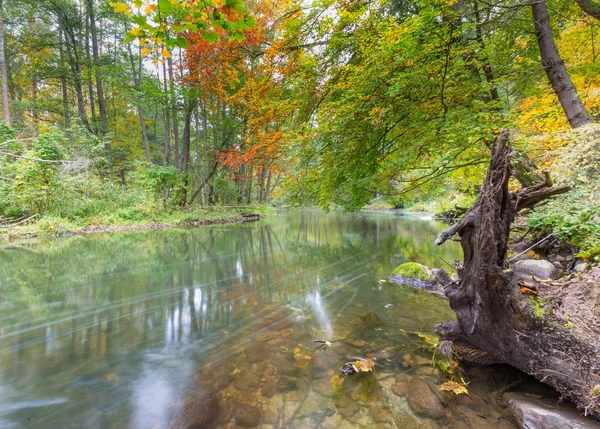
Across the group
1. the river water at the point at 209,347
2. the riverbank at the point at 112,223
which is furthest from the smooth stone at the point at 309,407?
the riverbank at the point at 112,223

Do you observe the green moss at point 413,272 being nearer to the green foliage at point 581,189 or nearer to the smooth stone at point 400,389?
the green foliage at point 581,189

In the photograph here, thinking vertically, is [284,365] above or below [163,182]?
below

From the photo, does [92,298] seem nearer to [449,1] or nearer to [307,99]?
[307,99]

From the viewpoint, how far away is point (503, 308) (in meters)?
2.38

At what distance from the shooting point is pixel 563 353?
2.04 m

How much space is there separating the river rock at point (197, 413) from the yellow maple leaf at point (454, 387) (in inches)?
77.7

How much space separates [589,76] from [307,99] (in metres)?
6.28

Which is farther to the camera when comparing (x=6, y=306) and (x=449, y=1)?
(x=6, y=306)

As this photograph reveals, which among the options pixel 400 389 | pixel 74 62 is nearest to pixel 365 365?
pixel 400 389

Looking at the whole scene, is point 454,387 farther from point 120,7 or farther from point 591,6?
point 591,6

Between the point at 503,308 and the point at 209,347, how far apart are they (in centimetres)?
306

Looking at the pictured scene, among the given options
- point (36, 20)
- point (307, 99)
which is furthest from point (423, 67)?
point (36, 20)

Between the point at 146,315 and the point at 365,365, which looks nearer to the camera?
the point at 365,365

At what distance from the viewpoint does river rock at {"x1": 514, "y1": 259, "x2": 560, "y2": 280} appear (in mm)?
4305
